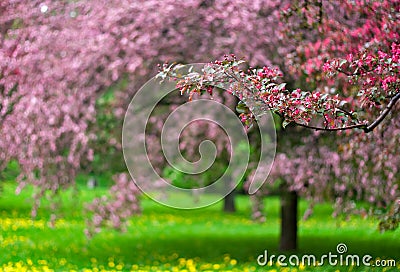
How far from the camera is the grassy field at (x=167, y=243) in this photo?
27.5 ft

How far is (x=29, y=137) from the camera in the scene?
7883 millimetres

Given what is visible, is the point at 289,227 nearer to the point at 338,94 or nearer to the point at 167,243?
the point at 167,243

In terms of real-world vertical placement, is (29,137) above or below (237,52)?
below

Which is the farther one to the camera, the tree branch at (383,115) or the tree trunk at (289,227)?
the tree trunk at (289,227)

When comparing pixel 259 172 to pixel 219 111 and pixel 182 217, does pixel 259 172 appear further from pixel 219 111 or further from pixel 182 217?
pixel 182 217

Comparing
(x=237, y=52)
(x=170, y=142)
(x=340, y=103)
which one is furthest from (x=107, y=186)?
(x=340, y=103)

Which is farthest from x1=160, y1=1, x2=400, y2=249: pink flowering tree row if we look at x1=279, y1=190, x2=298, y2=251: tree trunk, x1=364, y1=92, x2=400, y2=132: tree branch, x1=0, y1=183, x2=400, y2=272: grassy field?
x1=279, y1=190, x2=298, y2=251: tree trunk

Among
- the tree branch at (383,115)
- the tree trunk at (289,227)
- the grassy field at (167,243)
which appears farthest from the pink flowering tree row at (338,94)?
the tree trunk at (289,227)

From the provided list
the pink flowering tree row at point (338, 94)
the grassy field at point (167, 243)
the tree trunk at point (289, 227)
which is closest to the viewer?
the pink flowering tree row at point (338, 94)

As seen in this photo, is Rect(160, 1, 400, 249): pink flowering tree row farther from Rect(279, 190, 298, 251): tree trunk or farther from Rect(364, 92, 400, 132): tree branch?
Rect(279, 190, 298, 251): tree trunk

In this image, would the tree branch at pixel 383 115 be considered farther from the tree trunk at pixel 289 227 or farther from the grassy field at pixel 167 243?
the tree trunk at pixel 289 227

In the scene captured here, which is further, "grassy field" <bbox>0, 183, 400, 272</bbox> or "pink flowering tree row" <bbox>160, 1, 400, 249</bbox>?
"grassy field" <bbox>0, 183, 400, 272</bbox>

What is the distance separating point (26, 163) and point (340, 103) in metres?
4.69

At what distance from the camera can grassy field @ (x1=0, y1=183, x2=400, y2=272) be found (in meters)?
8.37
